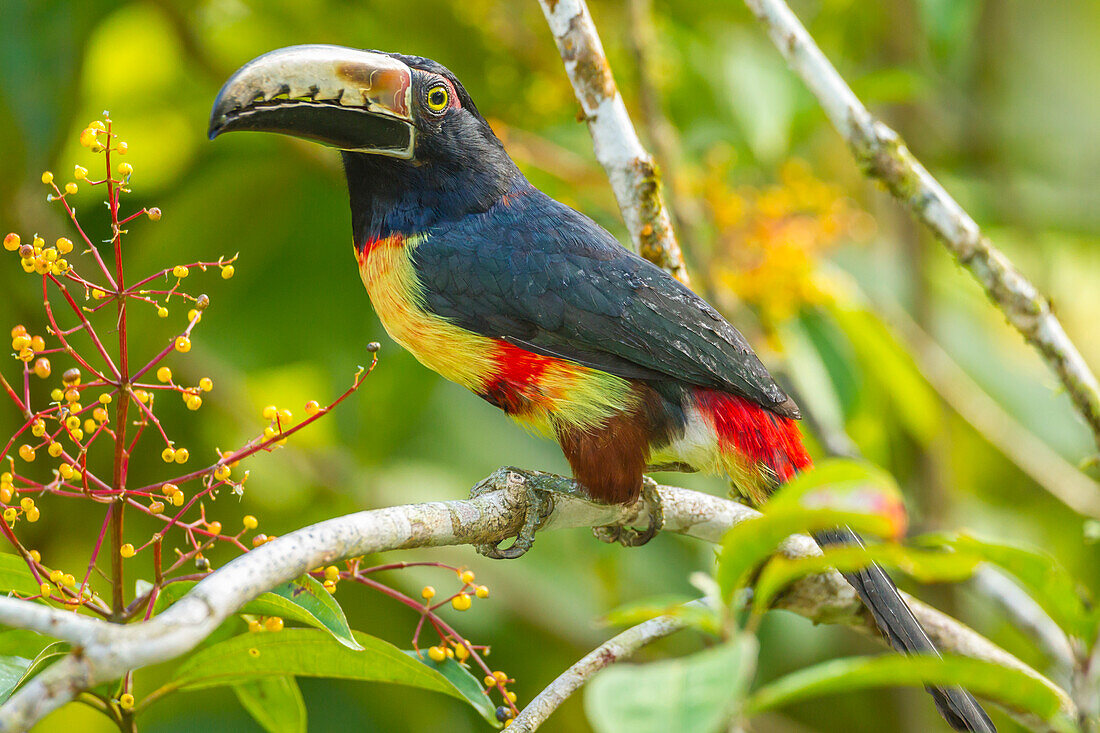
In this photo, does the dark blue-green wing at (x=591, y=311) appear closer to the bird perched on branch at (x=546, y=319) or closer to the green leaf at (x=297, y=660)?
the bird perched on branch at (x=546, y=319)

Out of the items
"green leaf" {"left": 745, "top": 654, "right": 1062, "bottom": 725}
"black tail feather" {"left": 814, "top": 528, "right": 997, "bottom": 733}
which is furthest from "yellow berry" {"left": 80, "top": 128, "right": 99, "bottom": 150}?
"black tail feather" {"left": 814, "top": 528, "right": 997, "bottom": 733}

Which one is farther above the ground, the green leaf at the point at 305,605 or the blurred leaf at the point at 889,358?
the blurred leaf at the point at 889,358

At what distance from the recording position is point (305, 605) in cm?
189

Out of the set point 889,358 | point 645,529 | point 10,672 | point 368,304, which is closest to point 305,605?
point 10,672

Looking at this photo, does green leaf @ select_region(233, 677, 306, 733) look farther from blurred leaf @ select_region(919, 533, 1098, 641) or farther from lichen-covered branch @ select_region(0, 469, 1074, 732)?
blurred leaf @ select_region(919, 533, 1098, 641)

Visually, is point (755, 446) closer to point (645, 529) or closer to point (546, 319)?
point (645, 529)

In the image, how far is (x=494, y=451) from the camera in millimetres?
4750

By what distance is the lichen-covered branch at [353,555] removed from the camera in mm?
1318

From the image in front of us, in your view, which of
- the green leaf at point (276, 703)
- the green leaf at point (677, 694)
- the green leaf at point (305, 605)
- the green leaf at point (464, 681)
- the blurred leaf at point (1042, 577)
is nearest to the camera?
the green leaf at point (677, 694)

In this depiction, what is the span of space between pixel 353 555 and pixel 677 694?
74cm

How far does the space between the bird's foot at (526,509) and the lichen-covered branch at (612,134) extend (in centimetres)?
75

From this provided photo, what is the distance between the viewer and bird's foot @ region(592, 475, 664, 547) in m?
2.69

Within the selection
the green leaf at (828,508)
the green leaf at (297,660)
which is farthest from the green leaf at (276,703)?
the green leaf at (828,508)

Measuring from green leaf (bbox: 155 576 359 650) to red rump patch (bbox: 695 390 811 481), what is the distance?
121 cm
